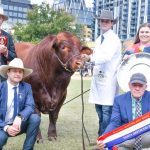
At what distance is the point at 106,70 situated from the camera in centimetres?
695

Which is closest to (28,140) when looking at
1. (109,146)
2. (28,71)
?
(28,71)

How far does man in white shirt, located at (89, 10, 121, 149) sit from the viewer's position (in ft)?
22.4

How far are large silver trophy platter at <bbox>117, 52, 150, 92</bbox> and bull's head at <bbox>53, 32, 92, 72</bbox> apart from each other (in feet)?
2.41

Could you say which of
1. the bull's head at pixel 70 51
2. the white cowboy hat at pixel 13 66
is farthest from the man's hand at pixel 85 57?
the white cowboy hat at pixel 13 66

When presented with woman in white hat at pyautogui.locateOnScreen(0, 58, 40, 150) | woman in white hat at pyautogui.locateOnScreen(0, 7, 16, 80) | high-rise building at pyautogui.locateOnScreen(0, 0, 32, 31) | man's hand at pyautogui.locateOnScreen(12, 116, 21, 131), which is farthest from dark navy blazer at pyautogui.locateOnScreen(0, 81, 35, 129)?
high-rise building at pyautogui.locateOnScreen(0, 0, 32, 31)

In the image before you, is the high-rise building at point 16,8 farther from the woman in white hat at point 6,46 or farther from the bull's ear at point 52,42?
the woman in white hat at point 6,46

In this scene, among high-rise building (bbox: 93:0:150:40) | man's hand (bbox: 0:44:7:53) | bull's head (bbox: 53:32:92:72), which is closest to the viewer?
man's hand (bbox: 0:44:7:53)

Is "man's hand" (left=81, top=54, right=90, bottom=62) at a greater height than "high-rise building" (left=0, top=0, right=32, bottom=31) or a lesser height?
lesser

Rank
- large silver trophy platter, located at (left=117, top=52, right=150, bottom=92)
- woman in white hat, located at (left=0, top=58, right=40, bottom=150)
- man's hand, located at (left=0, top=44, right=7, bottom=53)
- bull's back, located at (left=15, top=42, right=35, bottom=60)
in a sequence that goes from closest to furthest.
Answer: woman in white hat, located at (left=0, top=58, right=40, bottom=150) < large silver trophy platter, located at (left=117, top=52, right=150, bottom=92) < man's hand, located at (left=0, top=44, right=7, bottom=53) < bull's back, located at (left=15, top=42, right=35, bottom=60)

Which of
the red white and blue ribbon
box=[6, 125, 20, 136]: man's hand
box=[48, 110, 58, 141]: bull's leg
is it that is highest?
the red white and blue ribbon

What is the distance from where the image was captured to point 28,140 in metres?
5.85

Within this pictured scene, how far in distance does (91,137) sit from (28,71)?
2.46 metres

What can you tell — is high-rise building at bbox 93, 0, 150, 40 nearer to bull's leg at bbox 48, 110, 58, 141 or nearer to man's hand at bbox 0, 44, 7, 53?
bull's leg at bbox 48, 110, 58, 141

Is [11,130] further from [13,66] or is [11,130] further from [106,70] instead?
[106,70]
